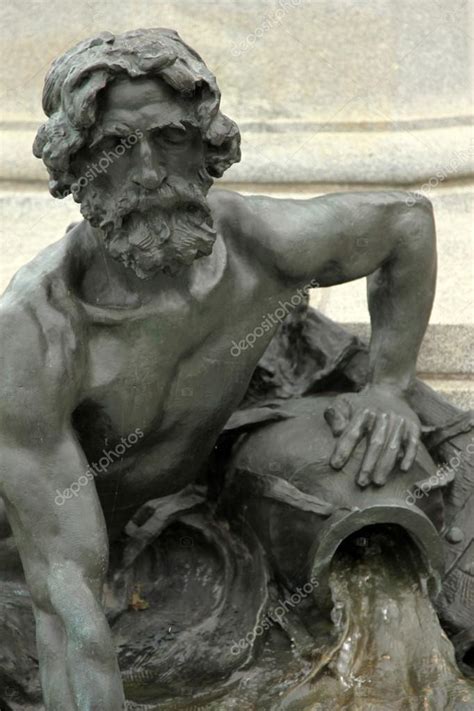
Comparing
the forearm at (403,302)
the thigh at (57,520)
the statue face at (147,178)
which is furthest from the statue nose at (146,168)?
the forearm at (403,302)

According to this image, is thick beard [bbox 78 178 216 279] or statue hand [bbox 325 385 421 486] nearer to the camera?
thick beard [bbox 78 178 216 279]

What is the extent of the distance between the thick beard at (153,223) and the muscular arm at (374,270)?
28cm

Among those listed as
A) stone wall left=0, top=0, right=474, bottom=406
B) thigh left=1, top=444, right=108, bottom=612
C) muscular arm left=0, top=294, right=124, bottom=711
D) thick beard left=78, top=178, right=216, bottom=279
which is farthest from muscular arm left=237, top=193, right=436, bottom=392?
stone wall left=0, top=0, right=474, bottom=406

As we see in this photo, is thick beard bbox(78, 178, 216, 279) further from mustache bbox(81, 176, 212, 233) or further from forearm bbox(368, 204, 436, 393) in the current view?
forearm bbox(368, 204, 436, 393)

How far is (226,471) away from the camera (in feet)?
13.0

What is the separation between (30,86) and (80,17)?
0.24 meters

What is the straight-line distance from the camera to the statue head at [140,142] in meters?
3.15

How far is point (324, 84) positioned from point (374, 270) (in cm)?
134

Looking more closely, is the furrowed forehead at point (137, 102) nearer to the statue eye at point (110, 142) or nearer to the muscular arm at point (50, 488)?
the statue eye at point (110, 142)

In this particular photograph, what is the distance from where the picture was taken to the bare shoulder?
10.8ft

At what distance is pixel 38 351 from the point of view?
3.29m

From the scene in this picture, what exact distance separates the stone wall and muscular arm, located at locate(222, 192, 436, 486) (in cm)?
107

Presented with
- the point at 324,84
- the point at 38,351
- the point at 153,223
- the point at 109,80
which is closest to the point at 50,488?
the point at 38,351

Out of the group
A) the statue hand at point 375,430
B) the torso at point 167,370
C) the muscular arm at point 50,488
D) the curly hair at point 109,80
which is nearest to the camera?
the curly hair at point 109,80
